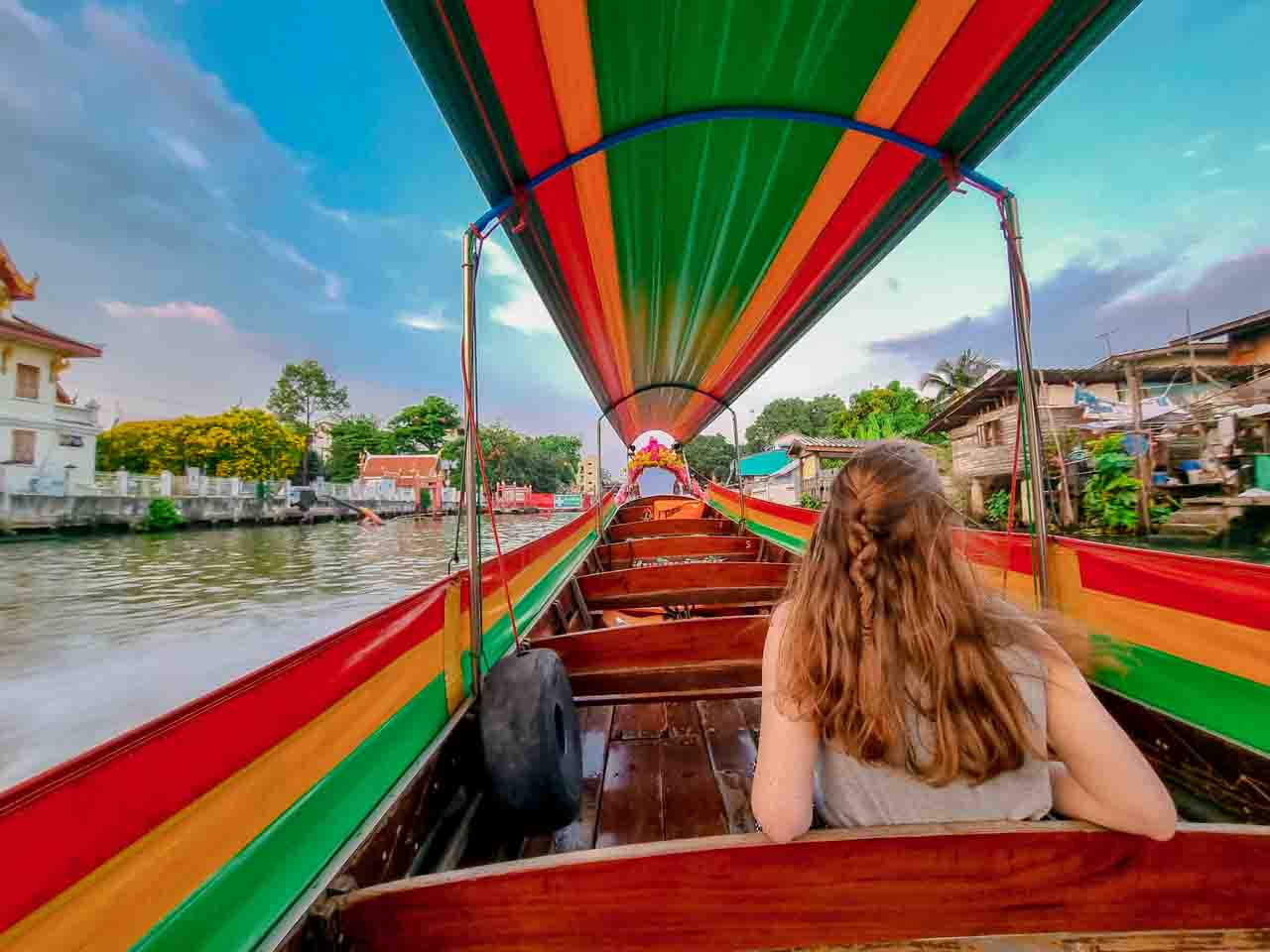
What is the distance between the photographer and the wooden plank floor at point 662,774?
1772 millimetres

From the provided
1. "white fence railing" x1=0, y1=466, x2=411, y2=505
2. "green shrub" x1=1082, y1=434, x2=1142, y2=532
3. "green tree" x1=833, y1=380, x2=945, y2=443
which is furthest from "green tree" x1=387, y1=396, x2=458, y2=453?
"green shrub" x1=1082, y1=434, x2=1142, y2=532

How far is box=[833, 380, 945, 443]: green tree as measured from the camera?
35719mm

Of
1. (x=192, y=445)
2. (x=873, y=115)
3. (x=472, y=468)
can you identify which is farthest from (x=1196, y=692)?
(x=192, y=445)

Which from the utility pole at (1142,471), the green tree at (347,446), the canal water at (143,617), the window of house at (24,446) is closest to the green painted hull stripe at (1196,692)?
the canal water at (143,617)

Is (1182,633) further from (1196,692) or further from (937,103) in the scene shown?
(937,103)

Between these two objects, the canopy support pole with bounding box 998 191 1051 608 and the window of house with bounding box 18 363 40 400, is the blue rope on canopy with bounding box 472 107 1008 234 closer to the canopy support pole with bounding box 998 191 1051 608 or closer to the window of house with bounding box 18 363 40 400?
the canopy support pole with bounding box 998 191 1051 608

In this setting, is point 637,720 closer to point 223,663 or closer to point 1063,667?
point 1063,667

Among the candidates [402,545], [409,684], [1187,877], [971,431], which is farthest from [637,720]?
[402,545]

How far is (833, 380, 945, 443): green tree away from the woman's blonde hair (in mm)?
36785

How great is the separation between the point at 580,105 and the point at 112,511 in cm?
3405

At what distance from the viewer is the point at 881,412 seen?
38750 millimetres

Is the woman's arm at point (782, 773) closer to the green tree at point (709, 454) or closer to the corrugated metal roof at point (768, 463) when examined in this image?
the corrugated metal roof at point (768, 463)

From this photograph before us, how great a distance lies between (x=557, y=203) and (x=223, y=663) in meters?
10.4

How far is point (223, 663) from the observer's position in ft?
30.7
